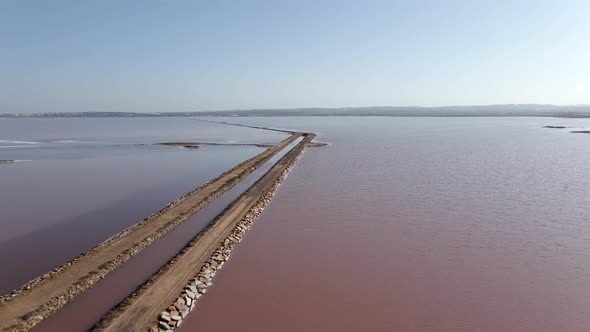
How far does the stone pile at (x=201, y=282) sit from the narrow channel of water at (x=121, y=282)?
5.46 ft

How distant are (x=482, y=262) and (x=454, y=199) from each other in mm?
9563

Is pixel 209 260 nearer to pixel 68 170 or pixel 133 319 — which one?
pixel 133 319

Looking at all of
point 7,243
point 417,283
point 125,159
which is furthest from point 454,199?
point 125,159

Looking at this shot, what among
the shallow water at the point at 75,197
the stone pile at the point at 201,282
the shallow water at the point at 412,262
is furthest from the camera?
the shallow water at the point at 75,197

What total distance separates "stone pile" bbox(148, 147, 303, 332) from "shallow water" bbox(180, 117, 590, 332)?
0.84 ft

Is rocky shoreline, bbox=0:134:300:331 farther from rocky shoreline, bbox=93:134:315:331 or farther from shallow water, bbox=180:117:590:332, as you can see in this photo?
shallow water, bbox=180:117:590:332

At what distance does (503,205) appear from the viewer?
838 inches

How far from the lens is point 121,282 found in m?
12.3

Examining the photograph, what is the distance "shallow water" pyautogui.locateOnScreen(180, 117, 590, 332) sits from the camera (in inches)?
409

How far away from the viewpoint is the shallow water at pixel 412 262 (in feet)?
34.1

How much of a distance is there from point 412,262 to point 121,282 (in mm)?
9828

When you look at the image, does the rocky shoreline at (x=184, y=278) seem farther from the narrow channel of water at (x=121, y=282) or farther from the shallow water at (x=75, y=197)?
the shallow water at (x=75, y=197)

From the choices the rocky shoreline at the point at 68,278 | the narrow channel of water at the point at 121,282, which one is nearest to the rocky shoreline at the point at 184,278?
the narrow channel of water at the point at 121,282

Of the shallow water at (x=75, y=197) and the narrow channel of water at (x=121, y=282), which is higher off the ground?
the narrow channel of water at (x=121, y=282)
